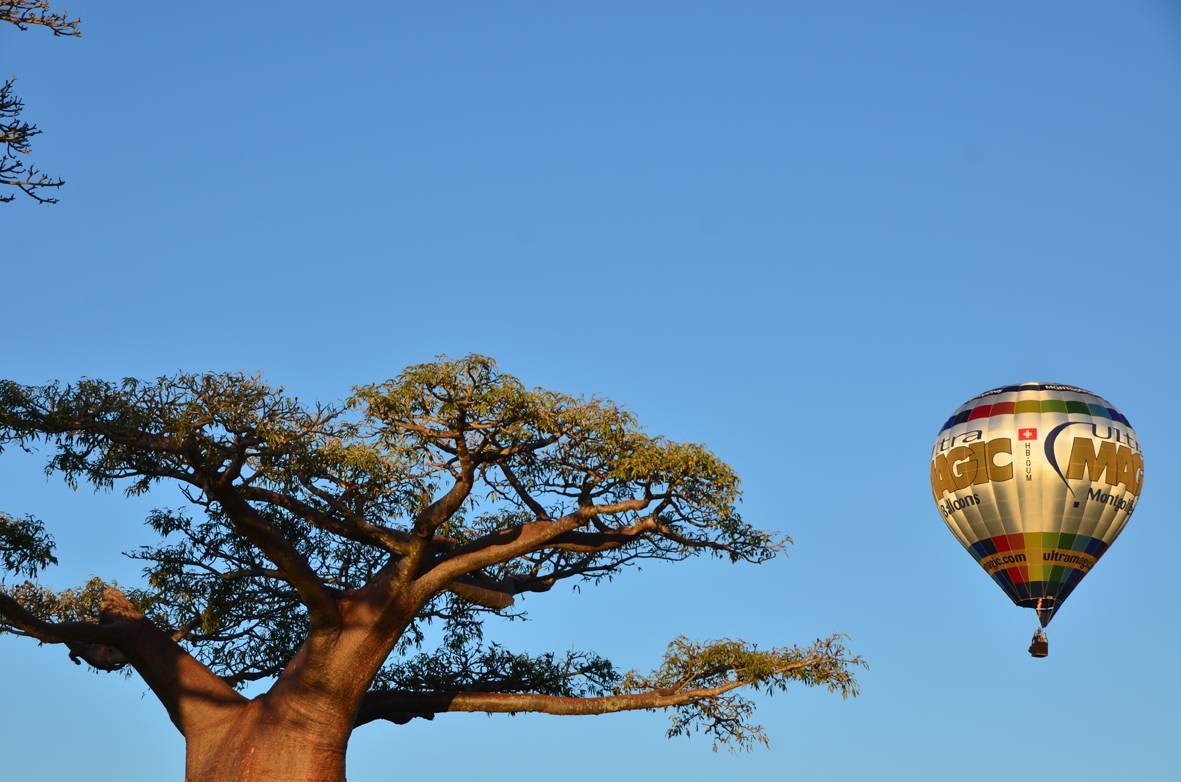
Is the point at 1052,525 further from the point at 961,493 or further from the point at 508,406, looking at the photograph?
the point at 508,406

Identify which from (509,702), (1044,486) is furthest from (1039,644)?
(509,702)

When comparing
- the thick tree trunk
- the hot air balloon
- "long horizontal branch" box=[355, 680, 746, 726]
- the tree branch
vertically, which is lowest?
the thick tree trunk

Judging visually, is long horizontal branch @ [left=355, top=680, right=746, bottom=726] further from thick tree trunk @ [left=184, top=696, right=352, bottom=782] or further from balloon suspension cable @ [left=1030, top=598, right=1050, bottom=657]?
balloon suspension cable @ [left=1030, top=598, right=1050, bottom=657]

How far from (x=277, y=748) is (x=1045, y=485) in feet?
56.5

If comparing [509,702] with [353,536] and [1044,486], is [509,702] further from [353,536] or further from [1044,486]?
[1044,486]

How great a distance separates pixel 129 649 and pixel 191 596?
1784mm

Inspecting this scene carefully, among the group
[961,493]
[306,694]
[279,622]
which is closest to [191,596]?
[279,622]

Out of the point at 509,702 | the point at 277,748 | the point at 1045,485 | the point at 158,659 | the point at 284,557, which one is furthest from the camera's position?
the point at 1045,485

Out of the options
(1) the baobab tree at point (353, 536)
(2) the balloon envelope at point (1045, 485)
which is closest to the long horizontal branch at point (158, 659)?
(1) the baobab tree at point (353, 536)

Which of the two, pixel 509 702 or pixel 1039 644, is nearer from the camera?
pixel 509 702

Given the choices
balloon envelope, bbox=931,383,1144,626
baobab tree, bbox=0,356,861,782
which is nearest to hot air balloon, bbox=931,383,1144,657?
balloon envelope, bbox=931,383,1144,626

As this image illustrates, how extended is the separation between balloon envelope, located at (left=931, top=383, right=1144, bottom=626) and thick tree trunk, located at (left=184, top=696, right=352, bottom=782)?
53.2 feet

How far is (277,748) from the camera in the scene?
18594 mm

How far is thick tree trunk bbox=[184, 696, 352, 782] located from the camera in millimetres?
18531
